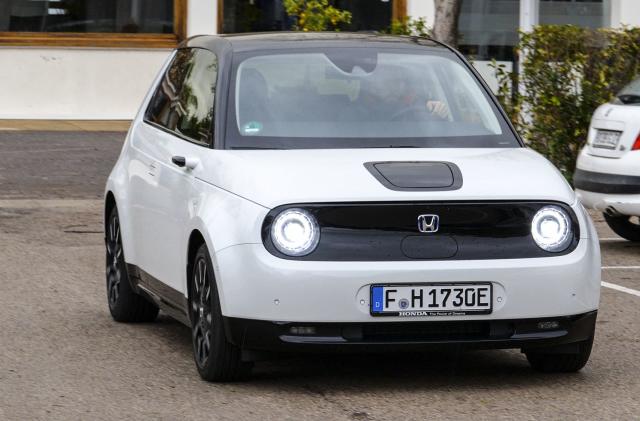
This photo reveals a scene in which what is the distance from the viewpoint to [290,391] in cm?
656

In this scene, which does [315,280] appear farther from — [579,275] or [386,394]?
[579,275]

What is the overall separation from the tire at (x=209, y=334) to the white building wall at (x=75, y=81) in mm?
16103

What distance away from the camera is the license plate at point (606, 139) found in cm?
1166

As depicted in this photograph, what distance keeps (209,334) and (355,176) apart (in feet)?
3.03

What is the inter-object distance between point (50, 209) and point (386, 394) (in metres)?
8.11

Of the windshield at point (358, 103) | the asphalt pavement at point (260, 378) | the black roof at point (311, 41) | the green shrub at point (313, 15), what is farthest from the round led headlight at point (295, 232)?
the green shrub at point (313, 15)

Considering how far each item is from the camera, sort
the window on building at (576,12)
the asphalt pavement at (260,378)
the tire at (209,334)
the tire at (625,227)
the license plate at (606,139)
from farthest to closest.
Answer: the window on building at (576,12), the tire at (625,227), the license plate at (606,139), the tire at (209,334), the asphalt pavement at (260,378)

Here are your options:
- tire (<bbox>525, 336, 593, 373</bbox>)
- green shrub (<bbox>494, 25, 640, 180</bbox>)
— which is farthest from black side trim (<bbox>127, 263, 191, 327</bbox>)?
green shrub (<bbox>494, 25, 640, 180</bbox>)

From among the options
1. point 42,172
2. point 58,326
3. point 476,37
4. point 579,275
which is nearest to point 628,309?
point 579,275

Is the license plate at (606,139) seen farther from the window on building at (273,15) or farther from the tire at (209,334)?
the window on building at (273,15)

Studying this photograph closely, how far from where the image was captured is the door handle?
7.04 meters

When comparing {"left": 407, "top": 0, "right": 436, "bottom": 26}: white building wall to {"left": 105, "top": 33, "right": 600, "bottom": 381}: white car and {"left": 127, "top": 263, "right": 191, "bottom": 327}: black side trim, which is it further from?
{"left": 105, "top": 33, "right": 600, "bottom": 381}: white car

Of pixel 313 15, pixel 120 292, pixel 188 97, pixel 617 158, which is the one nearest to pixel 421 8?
pixel 313 15

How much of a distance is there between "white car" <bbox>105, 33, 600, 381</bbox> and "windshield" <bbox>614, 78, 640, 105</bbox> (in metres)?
4.57
